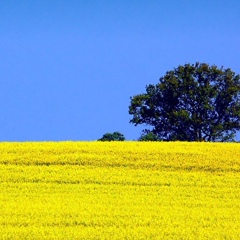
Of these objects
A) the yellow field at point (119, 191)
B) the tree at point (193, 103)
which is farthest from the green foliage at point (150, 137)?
the yellow field at point (119, 191)

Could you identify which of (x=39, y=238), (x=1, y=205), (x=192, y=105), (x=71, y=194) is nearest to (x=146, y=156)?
(x=71, y=194)

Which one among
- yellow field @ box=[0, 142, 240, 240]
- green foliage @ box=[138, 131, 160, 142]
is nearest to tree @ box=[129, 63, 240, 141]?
green foliage @ box=[138, 131, 160, 142]

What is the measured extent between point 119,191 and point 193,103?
3713 centimetres

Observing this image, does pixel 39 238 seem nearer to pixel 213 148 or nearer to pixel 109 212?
pixel 109 212

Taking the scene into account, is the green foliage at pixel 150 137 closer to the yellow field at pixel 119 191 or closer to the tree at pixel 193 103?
the tree at pixel 193 103

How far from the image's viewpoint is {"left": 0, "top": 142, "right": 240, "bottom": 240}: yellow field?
16.2 meters

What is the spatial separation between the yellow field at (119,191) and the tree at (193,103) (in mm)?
26954

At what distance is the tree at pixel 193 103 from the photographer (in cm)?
5759

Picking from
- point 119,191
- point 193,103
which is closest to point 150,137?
point 193,103

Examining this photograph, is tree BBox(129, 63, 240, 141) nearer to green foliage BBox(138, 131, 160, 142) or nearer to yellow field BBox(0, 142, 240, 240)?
green foliage BBox(138, 131, 160, 142)

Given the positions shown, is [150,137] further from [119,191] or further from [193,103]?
[119,191]

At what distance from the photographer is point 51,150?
27.6m

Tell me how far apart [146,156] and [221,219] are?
30.2ft

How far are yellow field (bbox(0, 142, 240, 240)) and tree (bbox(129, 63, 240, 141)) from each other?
27.0 meters
